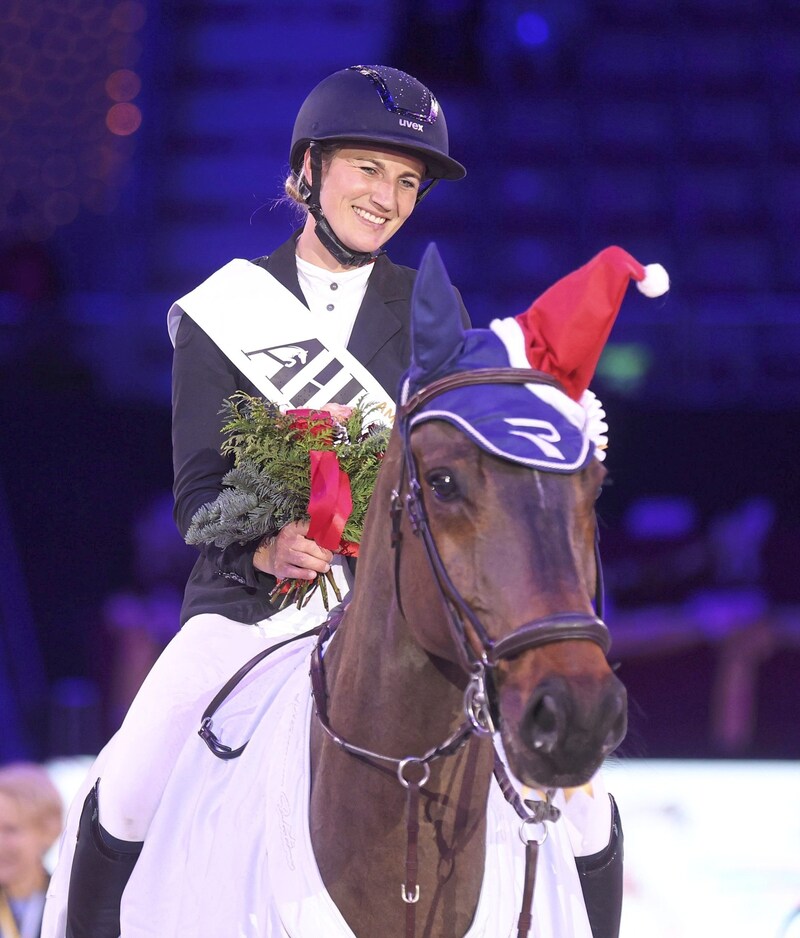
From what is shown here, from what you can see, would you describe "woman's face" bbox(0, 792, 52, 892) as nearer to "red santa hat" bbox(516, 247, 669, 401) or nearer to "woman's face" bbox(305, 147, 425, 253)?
"woman's face" bbox(305, 147, 425, 253)

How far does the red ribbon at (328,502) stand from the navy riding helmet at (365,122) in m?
0.70

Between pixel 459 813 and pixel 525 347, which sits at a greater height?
pixel 525 347


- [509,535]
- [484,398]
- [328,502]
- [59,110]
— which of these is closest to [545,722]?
[509,535]

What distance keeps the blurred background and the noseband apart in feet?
13.8

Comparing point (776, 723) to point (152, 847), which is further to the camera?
point (776, 723)

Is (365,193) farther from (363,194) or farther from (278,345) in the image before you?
(278,345)

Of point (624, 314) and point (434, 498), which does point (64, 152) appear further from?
point (434, 498)

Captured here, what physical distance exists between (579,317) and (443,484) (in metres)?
0.37

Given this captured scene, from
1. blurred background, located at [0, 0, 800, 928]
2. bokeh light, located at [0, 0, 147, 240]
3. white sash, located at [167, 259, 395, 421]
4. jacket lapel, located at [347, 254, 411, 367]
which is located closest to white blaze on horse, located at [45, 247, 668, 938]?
white sash, located at [167, 259, 395, 421]

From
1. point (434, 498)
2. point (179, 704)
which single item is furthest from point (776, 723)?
point (434, 498)

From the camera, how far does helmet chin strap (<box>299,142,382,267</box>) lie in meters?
2.91

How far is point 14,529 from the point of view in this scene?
23.2ft

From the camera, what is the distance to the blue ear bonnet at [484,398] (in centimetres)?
173

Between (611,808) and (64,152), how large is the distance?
868 centimetres
